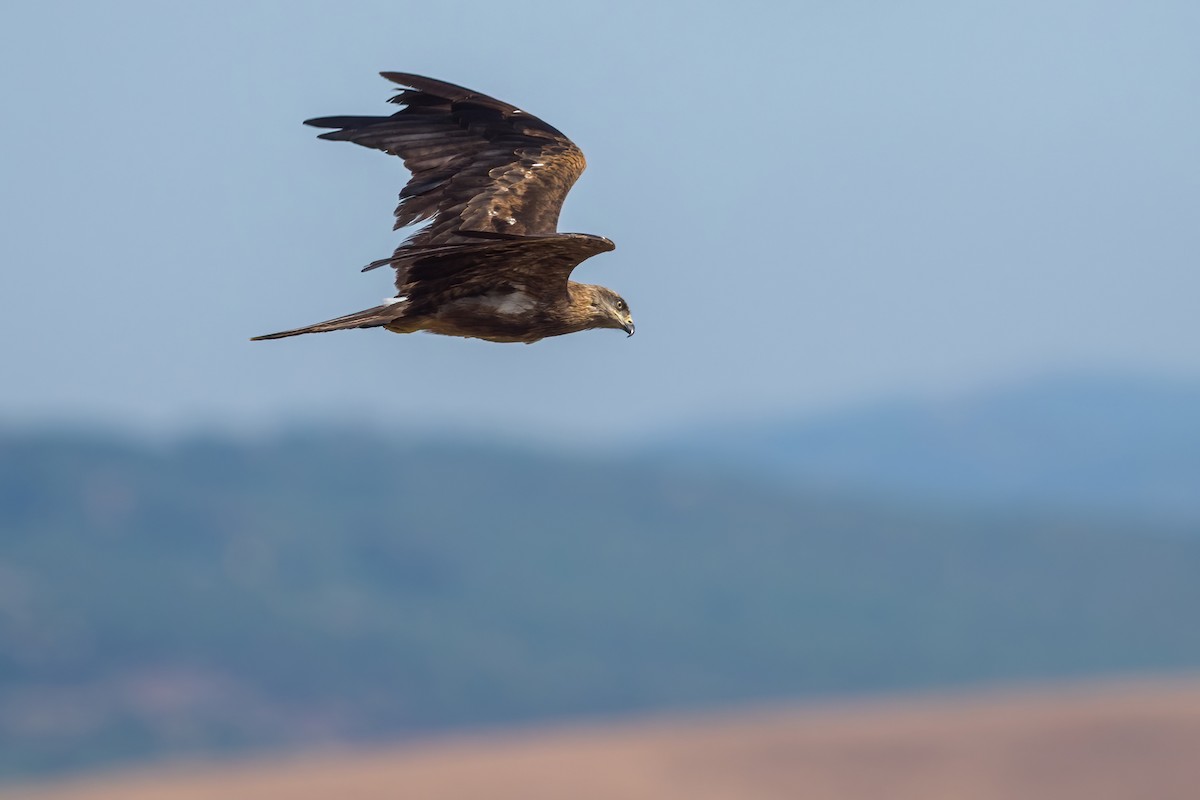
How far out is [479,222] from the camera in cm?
1098

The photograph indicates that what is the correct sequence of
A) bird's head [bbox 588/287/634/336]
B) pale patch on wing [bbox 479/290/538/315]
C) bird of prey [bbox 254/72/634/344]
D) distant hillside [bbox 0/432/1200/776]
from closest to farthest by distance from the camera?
bird of prey [bbox 254/72/634/344]
pale patch on wing [bbox 479/290/538/315]
bird's head [bbox 588/287/634/336]
distant hillside [bbox 0/432/1200/776]

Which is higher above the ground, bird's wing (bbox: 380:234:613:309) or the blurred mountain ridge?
the blurred mountain ridge

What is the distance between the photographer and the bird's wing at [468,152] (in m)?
11.2

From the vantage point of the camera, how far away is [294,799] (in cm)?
6188

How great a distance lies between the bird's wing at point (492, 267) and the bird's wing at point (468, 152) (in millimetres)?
1011

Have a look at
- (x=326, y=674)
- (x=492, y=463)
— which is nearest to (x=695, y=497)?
(x=492, y=463)

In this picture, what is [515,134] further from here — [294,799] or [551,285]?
[294,799]

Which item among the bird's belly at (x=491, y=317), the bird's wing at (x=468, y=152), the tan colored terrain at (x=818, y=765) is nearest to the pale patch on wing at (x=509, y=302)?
the bird's belly at (x=491, y=317)

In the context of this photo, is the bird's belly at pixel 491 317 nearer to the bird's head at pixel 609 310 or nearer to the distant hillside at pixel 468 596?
the bird's head at pixel 609 310

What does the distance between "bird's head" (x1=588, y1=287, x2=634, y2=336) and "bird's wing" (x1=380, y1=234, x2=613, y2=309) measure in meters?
0.48

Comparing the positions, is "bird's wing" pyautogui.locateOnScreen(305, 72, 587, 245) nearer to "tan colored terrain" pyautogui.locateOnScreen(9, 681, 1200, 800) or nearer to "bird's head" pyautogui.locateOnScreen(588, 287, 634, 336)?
"bird's head" pyautogui.locateOnScreen(588, 287, 634, 336)

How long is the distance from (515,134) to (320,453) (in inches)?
5790

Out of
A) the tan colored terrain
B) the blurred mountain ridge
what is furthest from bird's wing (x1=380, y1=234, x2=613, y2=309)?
the blurred mountain ridge

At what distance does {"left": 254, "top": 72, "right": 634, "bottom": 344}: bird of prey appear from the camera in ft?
31.8
